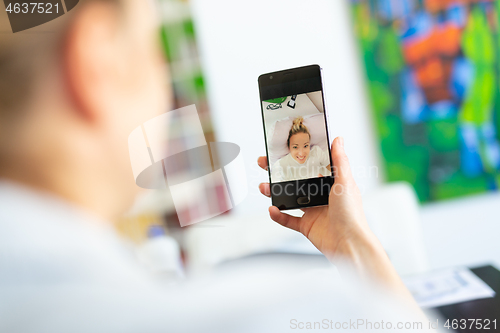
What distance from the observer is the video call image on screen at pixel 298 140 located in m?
0.50

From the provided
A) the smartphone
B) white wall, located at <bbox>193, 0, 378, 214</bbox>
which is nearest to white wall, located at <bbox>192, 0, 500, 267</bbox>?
white wall, located at <bbox>193, 0, 378, 214</bbox>

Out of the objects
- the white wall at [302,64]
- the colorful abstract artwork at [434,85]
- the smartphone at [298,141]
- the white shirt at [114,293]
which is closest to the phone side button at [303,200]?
the smartphone at [298,141]

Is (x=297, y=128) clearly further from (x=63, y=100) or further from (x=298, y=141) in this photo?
(x=63, y=100)

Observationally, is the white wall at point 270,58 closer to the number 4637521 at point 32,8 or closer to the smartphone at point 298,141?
the smartphone at point 298,141

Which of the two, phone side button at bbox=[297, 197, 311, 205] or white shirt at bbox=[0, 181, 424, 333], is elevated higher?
white shirt at bbox=[0, 181, 424, 333]

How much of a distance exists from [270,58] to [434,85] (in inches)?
25.3

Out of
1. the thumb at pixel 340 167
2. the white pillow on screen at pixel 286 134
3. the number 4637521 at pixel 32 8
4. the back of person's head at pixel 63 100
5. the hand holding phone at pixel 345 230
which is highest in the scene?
the number 4637521 at pixel 32 8

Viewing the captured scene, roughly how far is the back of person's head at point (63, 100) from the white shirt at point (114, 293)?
28 millimetres

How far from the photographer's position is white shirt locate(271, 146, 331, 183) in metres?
0.50

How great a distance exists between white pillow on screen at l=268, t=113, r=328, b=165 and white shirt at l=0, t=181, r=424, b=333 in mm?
306

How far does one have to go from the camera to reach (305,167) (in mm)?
504

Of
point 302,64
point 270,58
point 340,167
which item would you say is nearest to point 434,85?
point 302,64

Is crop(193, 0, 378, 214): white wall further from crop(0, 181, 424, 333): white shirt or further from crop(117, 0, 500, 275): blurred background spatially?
crop(0, 181, 424, 333): white shirt

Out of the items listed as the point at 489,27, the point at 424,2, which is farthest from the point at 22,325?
the point at 489,27
